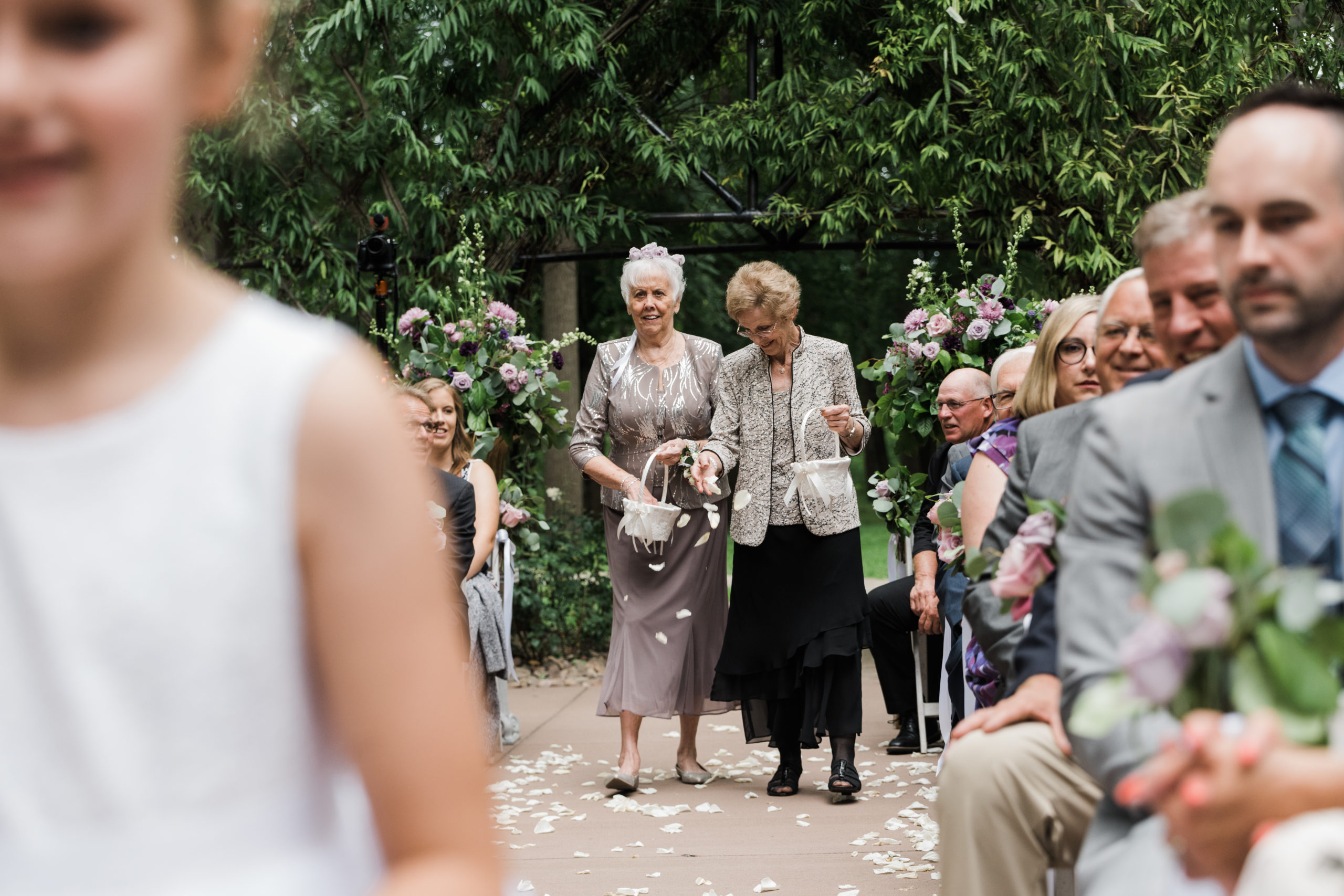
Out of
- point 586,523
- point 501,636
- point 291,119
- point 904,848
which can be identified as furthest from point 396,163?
point 904,848

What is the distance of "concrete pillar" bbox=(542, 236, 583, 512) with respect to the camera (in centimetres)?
1053

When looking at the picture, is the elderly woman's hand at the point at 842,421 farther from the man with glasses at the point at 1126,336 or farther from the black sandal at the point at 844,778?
the man with glasses at the point at 1126,336

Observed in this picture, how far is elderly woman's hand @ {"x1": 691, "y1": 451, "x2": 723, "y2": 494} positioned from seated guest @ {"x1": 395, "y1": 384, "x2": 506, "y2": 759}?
1.00 m

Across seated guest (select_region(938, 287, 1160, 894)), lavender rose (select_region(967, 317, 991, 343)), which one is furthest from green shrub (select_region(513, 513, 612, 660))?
seated guest (select_region(938, 287, 1160, 894))

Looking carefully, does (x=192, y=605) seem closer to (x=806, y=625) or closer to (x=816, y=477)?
(x=816, y=477)

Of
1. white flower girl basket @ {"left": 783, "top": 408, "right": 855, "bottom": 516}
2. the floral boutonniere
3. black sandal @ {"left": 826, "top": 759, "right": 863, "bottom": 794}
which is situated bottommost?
black sandal @ {"left": 826, "top": 759, "right": 863, "bottom": 794}

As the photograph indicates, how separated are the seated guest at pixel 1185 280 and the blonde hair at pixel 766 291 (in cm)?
310

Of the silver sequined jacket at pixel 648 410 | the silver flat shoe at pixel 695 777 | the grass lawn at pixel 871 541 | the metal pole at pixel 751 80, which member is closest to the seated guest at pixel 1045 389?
the silver sequined jacket at pixel 648 410

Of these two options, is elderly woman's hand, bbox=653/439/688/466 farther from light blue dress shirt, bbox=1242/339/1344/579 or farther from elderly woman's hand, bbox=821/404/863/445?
light blue dress shirt, bbox=1242/339/1344/579

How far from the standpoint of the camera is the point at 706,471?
18.5ft

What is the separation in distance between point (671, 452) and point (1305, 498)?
4.07 metres

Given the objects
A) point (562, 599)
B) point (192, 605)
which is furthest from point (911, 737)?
point (192, 605)

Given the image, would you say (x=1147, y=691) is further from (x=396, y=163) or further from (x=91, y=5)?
(x=396, y=163)

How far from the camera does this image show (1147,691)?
1.29m
